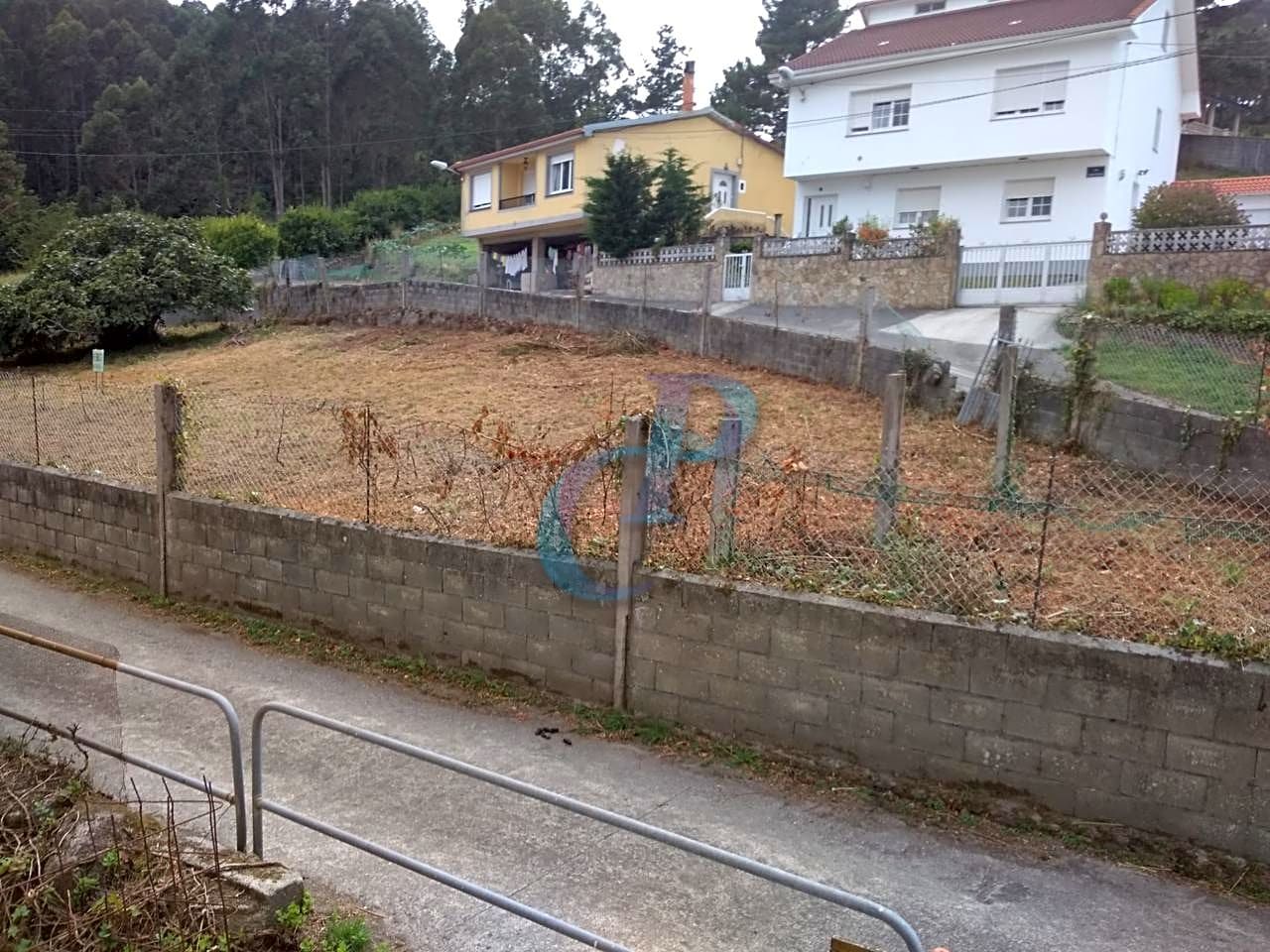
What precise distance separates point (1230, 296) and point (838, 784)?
12.1 m

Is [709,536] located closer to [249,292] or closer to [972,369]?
[972,369]

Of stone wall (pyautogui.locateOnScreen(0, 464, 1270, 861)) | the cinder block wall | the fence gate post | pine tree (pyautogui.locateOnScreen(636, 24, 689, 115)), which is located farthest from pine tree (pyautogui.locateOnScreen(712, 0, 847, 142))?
stone wall (pyautogui.locateOnScreen(0, 464, 1270, 861))

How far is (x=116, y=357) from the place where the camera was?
2239 centimetres

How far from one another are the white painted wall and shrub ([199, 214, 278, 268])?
62.4 ft

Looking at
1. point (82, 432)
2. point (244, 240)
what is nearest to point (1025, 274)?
point (82, 432)

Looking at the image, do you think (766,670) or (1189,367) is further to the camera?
(1189,367)

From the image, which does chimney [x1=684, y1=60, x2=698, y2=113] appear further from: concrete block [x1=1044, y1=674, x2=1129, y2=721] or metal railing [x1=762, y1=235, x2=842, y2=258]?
concrete block [x1=1044, y1=674, x2=1129, y2=721]

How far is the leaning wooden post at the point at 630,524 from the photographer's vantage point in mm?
5543

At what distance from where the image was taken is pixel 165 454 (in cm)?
809

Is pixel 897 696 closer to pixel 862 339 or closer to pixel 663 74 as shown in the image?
pixel 862 339

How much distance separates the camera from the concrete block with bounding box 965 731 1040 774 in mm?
4461

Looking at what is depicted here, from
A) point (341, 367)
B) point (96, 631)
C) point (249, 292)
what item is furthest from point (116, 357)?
point (96, 631)

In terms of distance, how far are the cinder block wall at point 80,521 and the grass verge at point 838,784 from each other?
1.98 metres

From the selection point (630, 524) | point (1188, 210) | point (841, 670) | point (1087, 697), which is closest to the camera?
point (1087, 697)
